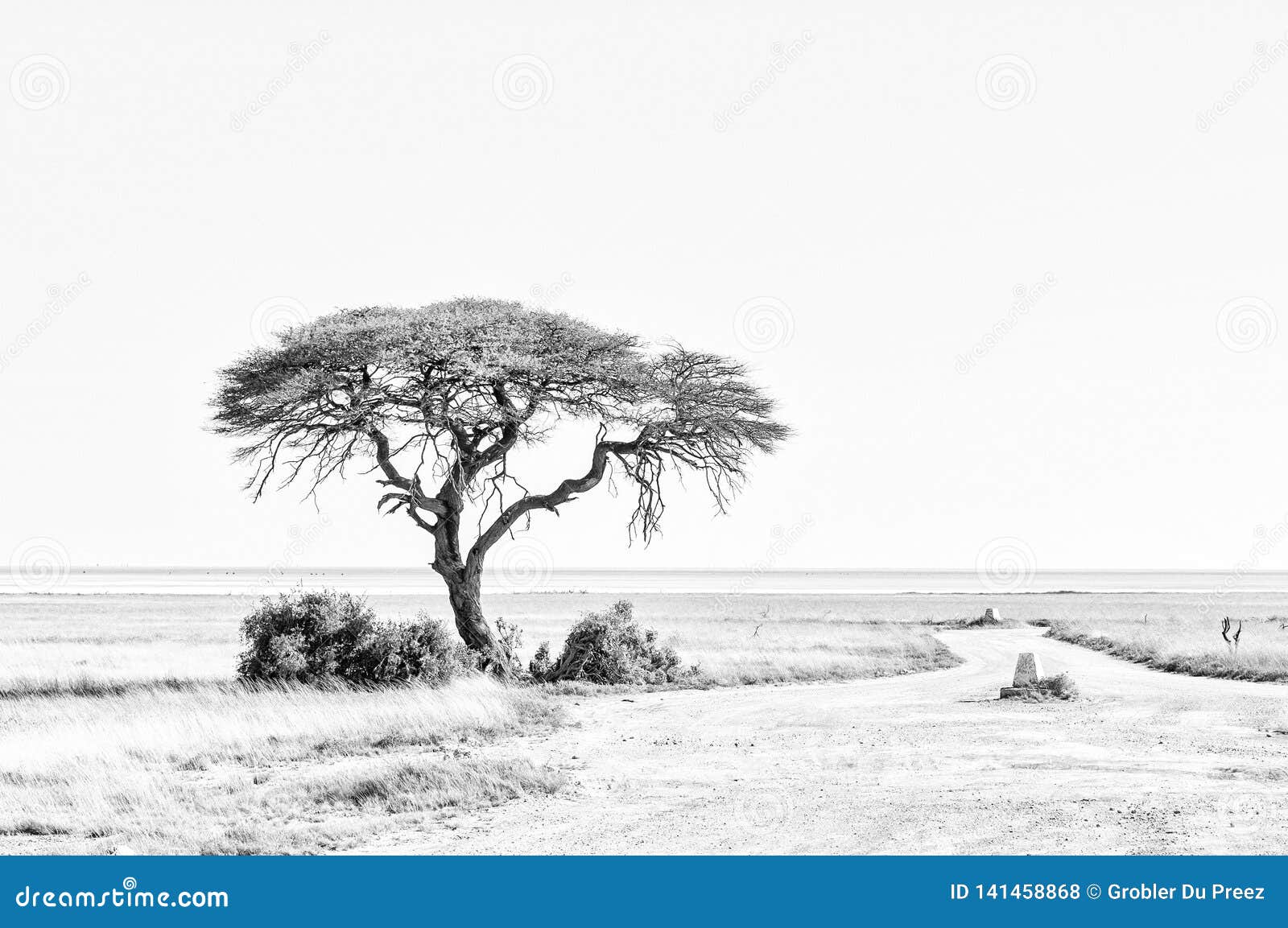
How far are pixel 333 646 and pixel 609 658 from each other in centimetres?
635

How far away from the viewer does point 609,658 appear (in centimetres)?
2650

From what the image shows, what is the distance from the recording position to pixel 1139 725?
18922mm

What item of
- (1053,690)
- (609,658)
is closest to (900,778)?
(1053,690)

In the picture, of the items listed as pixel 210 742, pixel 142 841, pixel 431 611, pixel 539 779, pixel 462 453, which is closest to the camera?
pixel 142 841

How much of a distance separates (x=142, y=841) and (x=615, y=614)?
17757mm

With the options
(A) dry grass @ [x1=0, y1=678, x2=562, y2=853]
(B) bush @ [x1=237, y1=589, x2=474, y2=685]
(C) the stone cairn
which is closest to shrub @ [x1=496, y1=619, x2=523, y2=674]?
(B) bush @ [x1=237, y1=589, x2=474, y2=685]

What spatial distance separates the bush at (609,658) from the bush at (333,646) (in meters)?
2.84

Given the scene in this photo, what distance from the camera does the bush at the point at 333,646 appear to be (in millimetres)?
23172

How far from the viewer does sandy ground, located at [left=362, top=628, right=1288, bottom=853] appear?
10867mm

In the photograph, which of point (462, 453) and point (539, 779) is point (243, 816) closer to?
point (539, 779)

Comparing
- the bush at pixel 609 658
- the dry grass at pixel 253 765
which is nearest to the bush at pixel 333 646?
the dry grass at pixel 253 765

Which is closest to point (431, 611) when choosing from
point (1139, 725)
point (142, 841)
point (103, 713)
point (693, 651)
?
point (693, 651)

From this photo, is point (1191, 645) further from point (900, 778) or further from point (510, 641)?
point (900, 778)
